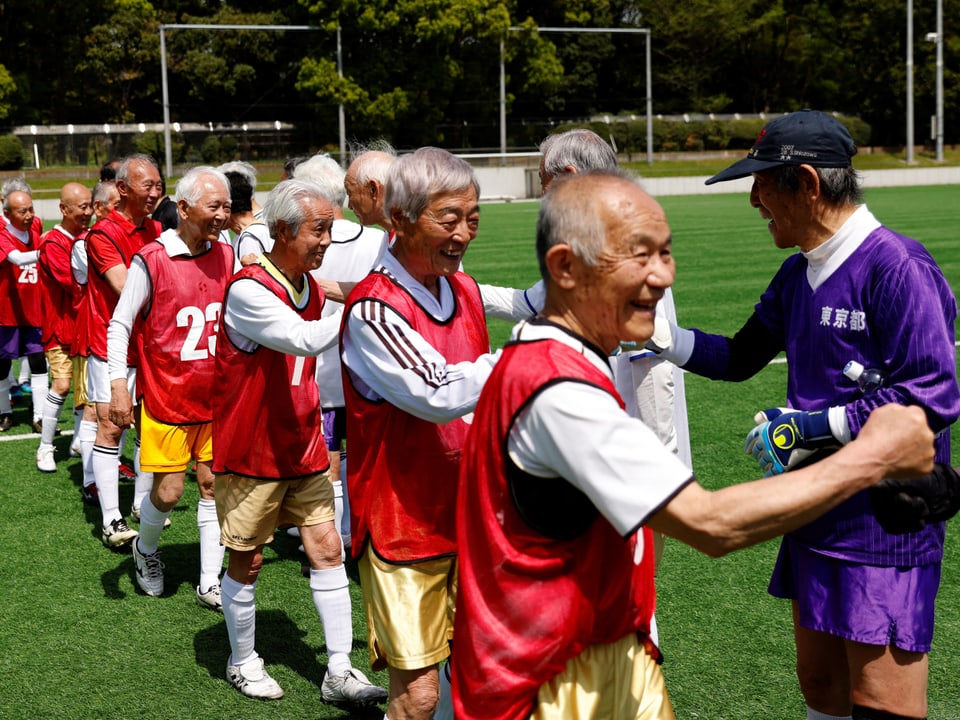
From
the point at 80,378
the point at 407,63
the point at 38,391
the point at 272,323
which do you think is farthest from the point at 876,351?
the point at 407,63

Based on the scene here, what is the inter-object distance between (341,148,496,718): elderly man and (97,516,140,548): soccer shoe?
13.2ft

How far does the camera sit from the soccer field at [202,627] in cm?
493

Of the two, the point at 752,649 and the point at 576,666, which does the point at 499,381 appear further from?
the point at 752,649

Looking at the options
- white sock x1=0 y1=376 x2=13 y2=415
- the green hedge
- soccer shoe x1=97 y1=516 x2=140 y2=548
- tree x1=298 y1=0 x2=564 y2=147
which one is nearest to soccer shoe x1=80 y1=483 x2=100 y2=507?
soccer shoe x1=97 y1=516 x2=140 y2=548

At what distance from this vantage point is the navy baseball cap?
3.33 metres

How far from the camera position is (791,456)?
3299 millimetres

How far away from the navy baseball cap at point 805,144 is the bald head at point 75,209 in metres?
7.75

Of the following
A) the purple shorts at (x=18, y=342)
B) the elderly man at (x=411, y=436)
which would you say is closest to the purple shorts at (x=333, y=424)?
the elderly man at (x=411, y=436)

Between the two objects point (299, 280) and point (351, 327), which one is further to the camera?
point (299, 280)

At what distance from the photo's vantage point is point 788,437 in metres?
3.27

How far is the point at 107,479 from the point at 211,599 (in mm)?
1728

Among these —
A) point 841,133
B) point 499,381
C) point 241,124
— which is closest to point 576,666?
point 499,381

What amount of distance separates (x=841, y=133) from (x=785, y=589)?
57.5 inches

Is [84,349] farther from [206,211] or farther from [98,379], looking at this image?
[206,211]
